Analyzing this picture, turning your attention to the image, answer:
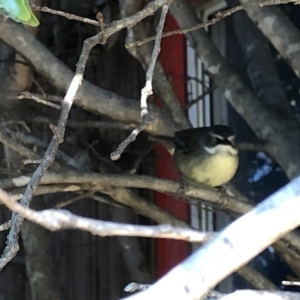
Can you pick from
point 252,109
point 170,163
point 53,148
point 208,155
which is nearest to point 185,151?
point 208,155

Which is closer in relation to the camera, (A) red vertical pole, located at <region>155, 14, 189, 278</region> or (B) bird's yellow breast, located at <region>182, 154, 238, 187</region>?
(B) bird's yellow breast, located at <region>182, 154, 238, 187</region>

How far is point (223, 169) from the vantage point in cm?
241

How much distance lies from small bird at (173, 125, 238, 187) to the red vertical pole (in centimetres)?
55

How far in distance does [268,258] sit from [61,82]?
52.1 inches

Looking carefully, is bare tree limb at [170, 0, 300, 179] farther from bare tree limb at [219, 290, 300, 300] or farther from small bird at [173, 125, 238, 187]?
bare tree limb at [219, 290, 300, 300]

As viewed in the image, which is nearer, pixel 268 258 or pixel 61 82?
pixel 61 82

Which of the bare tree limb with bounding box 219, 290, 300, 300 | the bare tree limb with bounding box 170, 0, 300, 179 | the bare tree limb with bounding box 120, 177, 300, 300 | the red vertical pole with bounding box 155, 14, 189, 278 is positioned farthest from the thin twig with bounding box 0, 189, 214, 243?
the red vertical pole with bounding box 155, 14, 189, 278

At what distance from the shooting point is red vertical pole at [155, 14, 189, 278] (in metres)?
3.15

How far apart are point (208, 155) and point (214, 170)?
5.5 inches

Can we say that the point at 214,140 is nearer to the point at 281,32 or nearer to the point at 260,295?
the point at 281,32

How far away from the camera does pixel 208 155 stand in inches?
100

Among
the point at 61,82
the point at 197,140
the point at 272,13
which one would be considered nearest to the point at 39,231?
the point at 197,140

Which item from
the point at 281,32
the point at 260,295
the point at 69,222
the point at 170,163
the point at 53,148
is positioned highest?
the point at 281,32

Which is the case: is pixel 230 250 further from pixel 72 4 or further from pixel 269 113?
pixel 72 4
